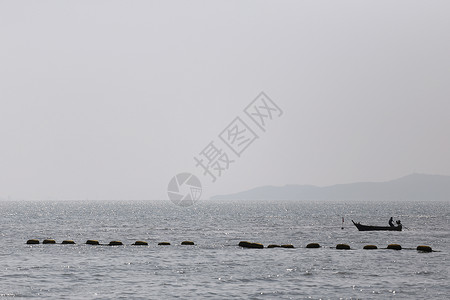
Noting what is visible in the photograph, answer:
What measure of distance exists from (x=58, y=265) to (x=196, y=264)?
13.2 m

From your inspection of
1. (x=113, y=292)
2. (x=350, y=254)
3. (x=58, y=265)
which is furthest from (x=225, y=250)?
(x=113, y=292)

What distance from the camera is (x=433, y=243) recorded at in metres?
94.1

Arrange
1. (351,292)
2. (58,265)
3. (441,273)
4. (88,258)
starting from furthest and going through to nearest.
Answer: (88,258), (58,265), (441,273), (351,292)

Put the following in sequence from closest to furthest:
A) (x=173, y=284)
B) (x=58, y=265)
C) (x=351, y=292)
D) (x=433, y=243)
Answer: (x=351, y=292) → (x=173, y=284) → (x=58, y=265) → (x=433, y=243)

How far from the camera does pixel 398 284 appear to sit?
51.2 metres

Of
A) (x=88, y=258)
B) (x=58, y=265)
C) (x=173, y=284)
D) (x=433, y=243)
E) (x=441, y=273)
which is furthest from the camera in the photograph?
(x=433, y=243)

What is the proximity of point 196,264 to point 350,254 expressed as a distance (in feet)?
66.0

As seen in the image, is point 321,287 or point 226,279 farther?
point 226,279

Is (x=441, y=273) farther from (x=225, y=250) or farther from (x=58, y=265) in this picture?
(x=58, y=265)

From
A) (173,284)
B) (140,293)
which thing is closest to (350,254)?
(173,284)

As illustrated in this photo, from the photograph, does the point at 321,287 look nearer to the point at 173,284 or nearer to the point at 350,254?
the point at 173,284

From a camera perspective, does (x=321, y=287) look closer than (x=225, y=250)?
Yes

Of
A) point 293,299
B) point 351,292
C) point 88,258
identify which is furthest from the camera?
point 88,258

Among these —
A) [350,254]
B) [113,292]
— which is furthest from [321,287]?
[350,254]
